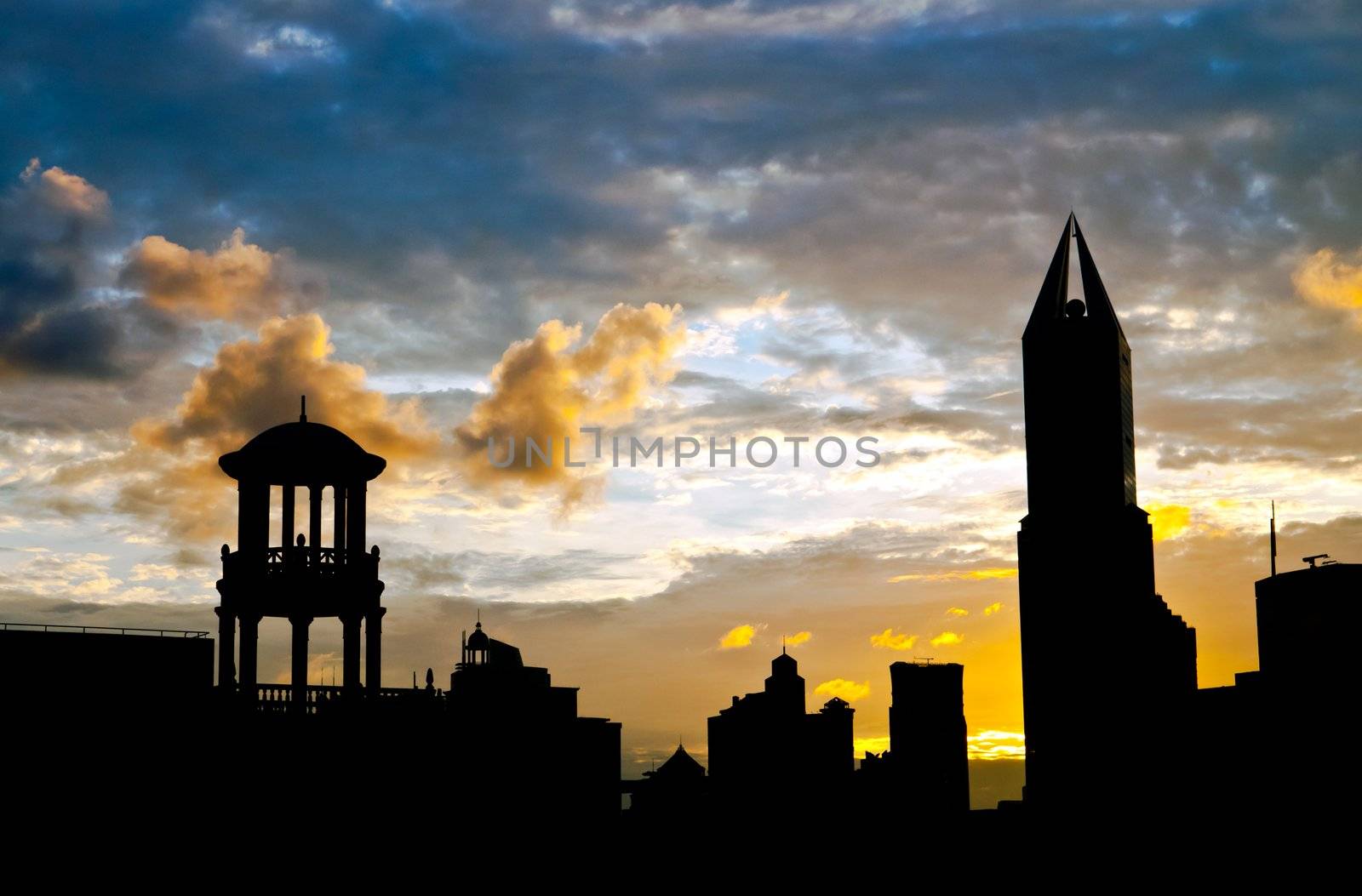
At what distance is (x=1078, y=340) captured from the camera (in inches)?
6599

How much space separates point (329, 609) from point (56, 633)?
8538 millimetres

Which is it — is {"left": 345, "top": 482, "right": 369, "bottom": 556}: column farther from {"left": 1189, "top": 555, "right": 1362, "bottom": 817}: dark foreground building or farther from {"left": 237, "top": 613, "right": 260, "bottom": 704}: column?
{"left": 1189, "top": 555, "right": 1362, "bottom": 817}: dark foreground building

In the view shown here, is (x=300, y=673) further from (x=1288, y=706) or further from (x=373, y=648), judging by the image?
(x=1288, y=706)

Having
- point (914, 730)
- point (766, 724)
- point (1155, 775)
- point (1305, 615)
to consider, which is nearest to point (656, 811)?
point (766, 724)

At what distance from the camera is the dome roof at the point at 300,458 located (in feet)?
175

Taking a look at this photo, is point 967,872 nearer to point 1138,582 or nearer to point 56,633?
point 1138,582

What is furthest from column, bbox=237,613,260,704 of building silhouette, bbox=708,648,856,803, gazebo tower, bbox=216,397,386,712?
building silhouette, bbox=708,648,856,803

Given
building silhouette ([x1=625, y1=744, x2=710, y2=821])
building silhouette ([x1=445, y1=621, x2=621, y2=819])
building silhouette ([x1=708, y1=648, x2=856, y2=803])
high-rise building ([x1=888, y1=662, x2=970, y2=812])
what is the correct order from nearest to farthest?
1. building silhouette ([x1=445, y1=621, x2=621, y2=819])
2. building silhouette ([x1=625, y1=744, x2=710, y2=821])
3. building silhouette ([x1=708, y1=648, x2=856, y2=803])
4. high-rise building ([x1=888, y1=662, x2=970, y2=812])

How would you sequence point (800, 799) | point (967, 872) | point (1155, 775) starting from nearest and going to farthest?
point (967, 872) < point (800, 799) < point (1155, 775)

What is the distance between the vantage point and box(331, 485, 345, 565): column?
179 feet

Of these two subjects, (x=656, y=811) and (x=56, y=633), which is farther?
(x=656, y=811)

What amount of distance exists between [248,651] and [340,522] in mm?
5183

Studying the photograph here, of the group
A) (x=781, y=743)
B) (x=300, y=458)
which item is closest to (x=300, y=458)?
(x=300, y=458)

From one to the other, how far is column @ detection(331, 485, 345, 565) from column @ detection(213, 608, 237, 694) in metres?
4.04
